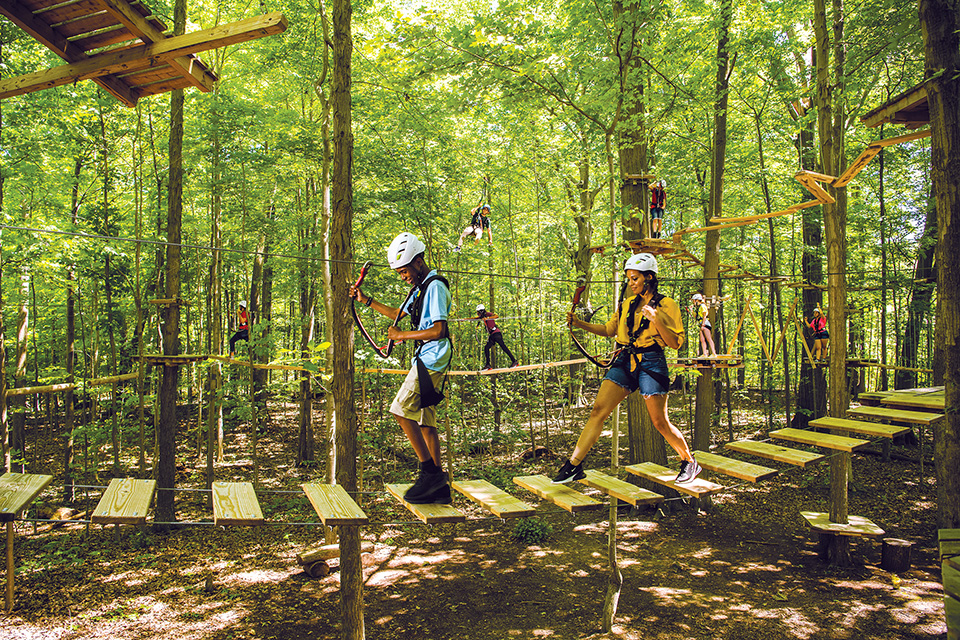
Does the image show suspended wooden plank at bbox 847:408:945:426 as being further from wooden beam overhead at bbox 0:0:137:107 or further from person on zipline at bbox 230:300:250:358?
person on zipline at bbox 230:300:250:358

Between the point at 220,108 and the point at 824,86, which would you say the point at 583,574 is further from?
the point at 220,108

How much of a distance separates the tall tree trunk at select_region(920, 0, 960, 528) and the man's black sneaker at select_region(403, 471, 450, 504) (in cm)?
482

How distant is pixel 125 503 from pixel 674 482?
13.1ft

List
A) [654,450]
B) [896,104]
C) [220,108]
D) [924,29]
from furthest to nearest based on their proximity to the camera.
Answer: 1. [220,108]
2. [654,450]
3. [896,104]
4. [924,29]

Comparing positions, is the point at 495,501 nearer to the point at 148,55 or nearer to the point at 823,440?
the point at 823,440

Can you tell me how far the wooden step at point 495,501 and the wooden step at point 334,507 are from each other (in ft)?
2.75

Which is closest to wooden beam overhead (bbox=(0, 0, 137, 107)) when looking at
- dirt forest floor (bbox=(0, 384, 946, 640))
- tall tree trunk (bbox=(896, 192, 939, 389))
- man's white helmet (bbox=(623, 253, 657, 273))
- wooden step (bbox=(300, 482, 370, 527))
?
wooden step (bbox=(300, 482, 370, 527))

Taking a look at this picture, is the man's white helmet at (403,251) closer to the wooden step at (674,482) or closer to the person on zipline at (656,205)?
the wooden step at (674,482)

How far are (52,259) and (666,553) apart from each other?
1127 cm

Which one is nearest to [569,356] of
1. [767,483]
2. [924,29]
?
[767,483]

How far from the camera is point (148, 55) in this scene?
3.29 m

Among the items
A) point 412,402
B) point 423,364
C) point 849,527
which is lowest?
point 849,527

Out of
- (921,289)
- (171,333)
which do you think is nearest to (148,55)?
(171,333)

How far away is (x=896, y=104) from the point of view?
17.5ft
